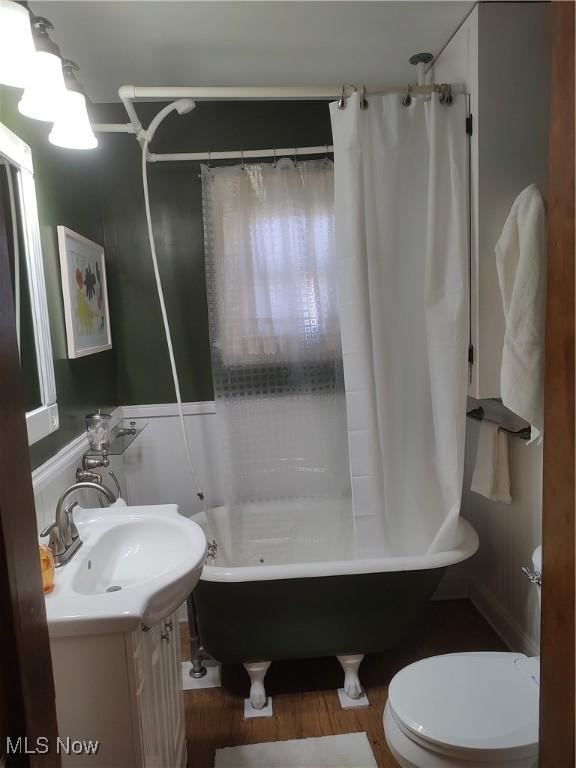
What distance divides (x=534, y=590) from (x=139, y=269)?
227cm

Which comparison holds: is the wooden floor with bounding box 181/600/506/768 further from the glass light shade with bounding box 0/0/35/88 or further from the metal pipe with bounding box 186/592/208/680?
the glass light shade with bounding box 0/0/35/88

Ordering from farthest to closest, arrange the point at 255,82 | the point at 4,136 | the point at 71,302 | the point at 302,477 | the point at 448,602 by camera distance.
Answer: the point at 448,602, the point at 302,477, the point at 255,82, the point at 71,302, the point at 4,136

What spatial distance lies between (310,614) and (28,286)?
1.49 m

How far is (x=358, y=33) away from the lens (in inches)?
70.7

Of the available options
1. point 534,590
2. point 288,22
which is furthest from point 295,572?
point 288,22

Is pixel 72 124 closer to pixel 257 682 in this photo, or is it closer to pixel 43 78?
pixel 43 78

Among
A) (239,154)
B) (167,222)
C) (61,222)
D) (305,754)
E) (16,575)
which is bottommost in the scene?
(305,754)

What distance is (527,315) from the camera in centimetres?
128

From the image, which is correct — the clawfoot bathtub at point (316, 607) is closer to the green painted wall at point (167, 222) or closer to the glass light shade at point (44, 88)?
the green painted wall at point (167, 222)

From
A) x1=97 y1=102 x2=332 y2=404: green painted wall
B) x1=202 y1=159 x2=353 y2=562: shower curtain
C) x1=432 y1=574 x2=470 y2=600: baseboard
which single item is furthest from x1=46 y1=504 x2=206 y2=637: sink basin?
x1=432 y1=574 x2=470 y2=600: baseboard

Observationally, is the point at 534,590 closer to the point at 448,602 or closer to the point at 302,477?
the point at 448,602

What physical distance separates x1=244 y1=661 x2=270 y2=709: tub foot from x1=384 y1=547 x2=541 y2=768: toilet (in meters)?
0.66

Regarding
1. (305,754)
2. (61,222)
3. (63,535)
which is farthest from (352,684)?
(61,222)

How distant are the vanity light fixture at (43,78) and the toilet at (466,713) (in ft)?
6.03
